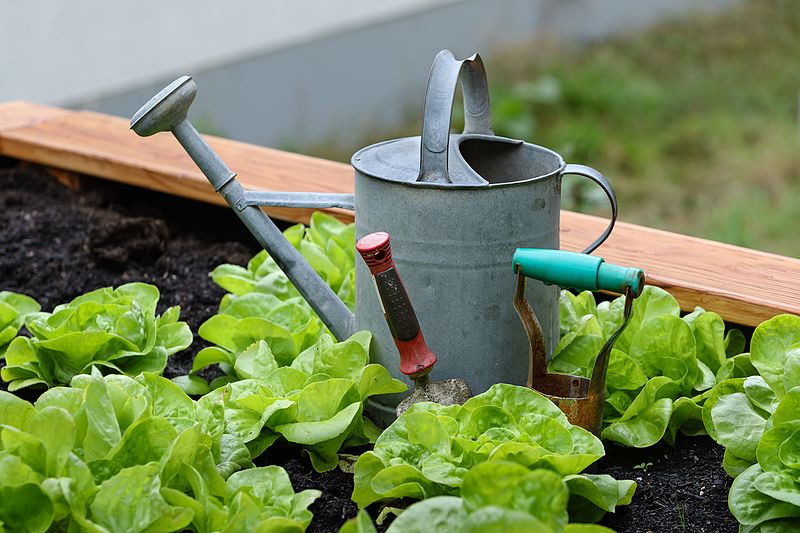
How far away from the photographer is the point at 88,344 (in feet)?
4.79

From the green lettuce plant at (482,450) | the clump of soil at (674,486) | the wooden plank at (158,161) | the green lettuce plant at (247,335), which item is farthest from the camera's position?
the wooden plank at (158,161)

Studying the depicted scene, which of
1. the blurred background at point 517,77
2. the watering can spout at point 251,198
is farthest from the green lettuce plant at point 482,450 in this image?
the blurred background at point 517,77

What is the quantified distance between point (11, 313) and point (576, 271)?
0.99m

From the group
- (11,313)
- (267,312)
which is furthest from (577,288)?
(11,313)

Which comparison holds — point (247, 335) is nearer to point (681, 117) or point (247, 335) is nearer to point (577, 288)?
point (577, 288)

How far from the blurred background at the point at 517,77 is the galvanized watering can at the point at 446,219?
218 cm

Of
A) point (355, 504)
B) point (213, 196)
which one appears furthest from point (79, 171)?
point (355, 504)

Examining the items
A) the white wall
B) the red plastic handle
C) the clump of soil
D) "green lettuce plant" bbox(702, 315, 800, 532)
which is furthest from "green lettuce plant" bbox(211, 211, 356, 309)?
the white wall

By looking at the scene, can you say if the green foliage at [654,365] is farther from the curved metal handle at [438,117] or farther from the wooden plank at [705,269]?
the curved metal handle at [438,117]

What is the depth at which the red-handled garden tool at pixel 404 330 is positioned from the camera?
47.9 inches

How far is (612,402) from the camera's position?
4.73ft

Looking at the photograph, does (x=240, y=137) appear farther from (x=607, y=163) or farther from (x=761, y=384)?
(x=761, y=384)

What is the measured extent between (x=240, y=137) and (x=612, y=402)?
3323 mm

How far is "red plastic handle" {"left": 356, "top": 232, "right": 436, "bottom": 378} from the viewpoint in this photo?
3.98 ft
